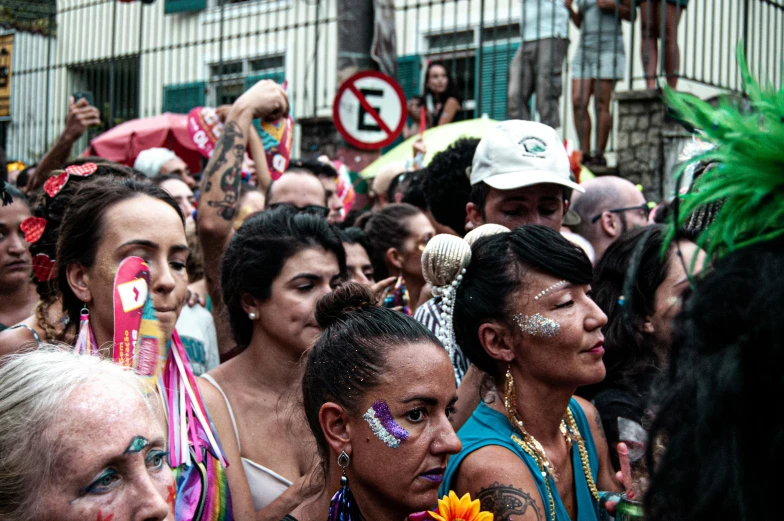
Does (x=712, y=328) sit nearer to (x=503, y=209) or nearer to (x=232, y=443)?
(x=232, y=443)

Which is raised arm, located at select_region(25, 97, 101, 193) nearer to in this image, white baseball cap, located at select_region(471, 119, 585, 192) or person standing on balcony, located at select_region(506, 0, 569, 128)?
white baseball cap, located at select_region(471, 119, 585, 192)

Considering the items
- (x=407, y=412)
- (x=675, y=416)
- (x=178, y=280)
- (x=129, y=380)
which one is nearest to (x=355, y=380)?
(x=407, y=412)

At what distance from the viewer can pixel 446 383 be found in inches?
105

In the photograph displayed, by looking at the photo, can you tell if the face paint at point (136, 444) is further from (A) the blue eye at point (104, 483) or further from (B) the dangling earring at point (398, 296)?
(B) the dangling earring at point (398, 296)

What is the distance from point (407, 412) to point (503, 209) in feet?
5.08

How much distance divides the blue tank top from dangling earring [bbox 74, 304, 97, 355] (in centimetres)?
123

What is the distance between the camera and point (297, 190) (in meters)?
5.29

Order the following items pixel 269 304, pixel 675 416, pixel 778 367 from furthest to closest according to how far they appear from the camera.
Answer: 1. pixel 269 304
2. pixel 675 416
3. pixel 778 367

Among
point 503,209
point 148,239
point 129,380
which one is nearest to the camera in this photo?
point 129,380

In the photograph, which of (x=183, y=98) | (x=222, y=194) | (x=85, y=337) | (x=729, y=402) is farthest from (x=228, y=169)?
(x=183, y=98)

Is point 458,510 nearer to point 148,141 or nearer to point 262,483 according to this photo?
point 262,483

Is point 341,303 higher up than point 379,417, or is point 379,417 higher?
point 341,303

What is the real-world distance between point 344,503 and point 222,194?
222cm

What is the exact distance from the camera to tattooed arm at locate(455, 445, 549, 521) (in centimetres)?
263
